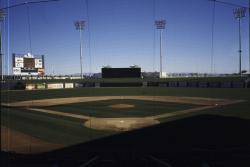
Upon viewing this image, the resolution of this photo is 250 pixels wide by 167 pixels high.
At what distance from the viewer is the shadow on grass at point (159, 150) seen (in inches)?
313

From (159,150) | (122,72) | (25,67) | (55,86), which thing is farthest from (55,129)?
(55,86)

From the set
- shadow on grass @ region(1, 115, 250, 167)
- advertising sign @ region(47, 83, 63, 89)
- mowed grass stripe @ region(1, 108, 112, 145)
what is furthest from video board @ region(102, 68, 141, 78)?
advertising sign @ region(47, 83, 63, 89)

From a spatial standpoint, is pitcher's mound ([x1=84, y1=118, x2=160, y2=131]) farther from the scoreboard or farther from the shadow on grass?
the scoreboard

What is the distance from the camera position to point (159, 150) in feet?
30.7

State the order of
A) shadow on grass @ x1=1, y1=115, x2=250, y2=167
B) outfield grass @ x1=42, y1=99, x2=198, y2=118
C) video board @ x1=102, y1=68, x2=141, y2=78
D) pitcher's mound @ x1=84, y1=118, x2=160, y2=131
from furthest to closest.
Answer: video board @ x1=102, y1=68, x2=141, y2=78 < outfield grass @ x1=42, y1=99, x2=198, y2=118 < pitcher's mound @ x1=84, y1=118, x2=160, y2=131 < shadow on grass @ x1=1, y1=115, x2=250, y2=167

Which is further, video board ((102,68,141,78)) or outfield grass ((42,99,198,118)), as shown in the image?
video board ((102,68,141,78))

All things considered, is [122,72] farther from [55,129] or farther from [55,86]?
[55,86]

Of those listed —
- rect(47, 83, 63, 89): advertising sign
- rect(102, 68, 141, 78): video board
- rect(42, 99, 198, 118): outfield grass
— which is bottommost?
rect(42, 99, 198, 118): outfield grass

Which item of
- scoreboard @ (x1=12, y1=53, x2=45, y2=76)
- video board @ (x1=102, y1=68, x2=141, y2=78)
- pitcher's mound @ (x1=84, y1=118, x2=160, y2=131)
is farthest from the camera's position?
scoreboard @ (x1=12, y1=53, x2=45, y2=76)

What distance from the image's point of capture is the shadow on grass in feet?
26.1

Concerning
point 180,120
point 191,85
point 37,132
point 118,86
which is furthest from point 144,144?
point 191,85

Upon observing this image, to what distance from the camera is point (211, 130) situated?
41.2ft

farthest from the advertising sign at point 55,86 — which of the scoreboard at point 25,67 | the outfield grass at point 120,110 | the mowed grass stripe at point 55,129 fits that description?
the mowed grass stripe at point 55,129

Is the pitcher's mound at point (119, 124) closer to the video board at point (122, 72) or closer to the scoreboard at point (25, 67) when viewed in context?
the video board at point (122, 72)
